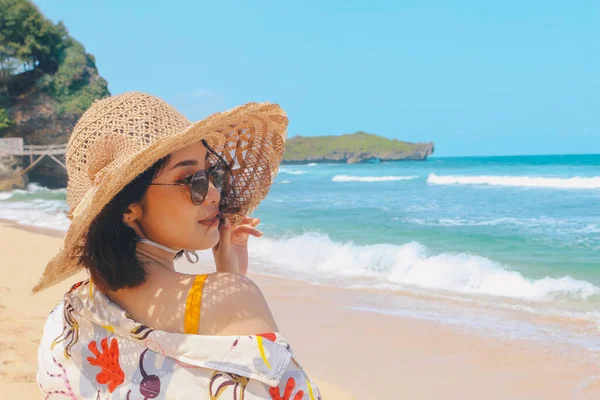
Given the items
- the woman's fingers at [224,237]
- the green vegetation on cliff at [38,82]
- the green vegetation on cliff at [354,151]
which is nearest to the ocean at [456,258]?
the woman's fingers at [224,237]

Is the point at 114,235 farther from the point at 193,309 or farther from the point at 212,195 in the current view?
the point at 193,309

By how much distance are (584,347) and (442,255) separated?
14.4ft

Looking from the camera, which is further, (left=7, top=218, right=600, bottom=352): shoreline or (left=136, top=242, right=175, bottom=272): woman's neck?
(left=7, top=218, right=600, bottom=352): shoreline

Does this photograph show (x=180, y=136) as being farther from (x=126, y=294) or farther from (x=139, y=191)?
(x=126, y=294)


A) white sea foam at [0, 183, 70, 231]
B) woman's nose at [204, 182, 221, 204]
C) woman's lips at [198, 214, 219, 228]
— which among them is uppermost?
woman's nose at [204, 182, 221, 204]

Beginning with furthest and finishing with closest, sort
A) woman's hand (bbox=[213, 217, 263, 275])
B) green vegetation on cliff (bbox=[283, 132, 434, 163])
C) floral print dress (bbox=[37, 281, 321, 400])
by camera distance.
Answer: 1. green vegetation on cliff (bbox=[283, 132, 434, 163])
2. woman's hand (bbox=[213, 217, 263, 275])
3. floral print dress (bbox=[37, 281, 321, 400])

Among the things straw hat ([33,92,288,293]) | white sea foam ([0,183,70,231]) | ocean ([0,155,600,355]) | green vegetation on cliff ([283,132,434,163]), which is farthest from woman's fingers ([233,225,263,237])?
green vegetation on cliff ([283,132,434,163])

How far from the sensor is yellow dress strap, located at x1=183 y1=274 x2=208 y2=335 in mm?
1236

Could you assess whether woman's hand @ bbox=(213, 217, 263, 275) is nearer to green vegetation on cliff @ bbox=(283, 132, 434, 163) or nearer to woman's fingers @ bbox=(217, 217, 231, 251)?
woman's fingers @ bbox=(217, 217, 231, 251)

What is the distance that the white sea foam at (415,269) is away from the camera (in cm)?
685

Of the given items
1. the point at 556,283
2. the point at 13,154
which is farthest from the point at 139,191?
the point at 13,154

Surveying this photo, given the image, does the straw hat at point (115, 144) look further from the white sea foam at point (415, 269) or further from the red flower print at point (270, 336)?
the white sea foam at point (415, 269)

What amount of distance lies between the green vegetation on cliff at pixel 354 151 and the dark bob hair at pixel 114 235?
98.5 meters

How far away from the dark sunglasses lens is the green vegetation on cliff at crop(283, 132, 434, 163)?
323 feet
